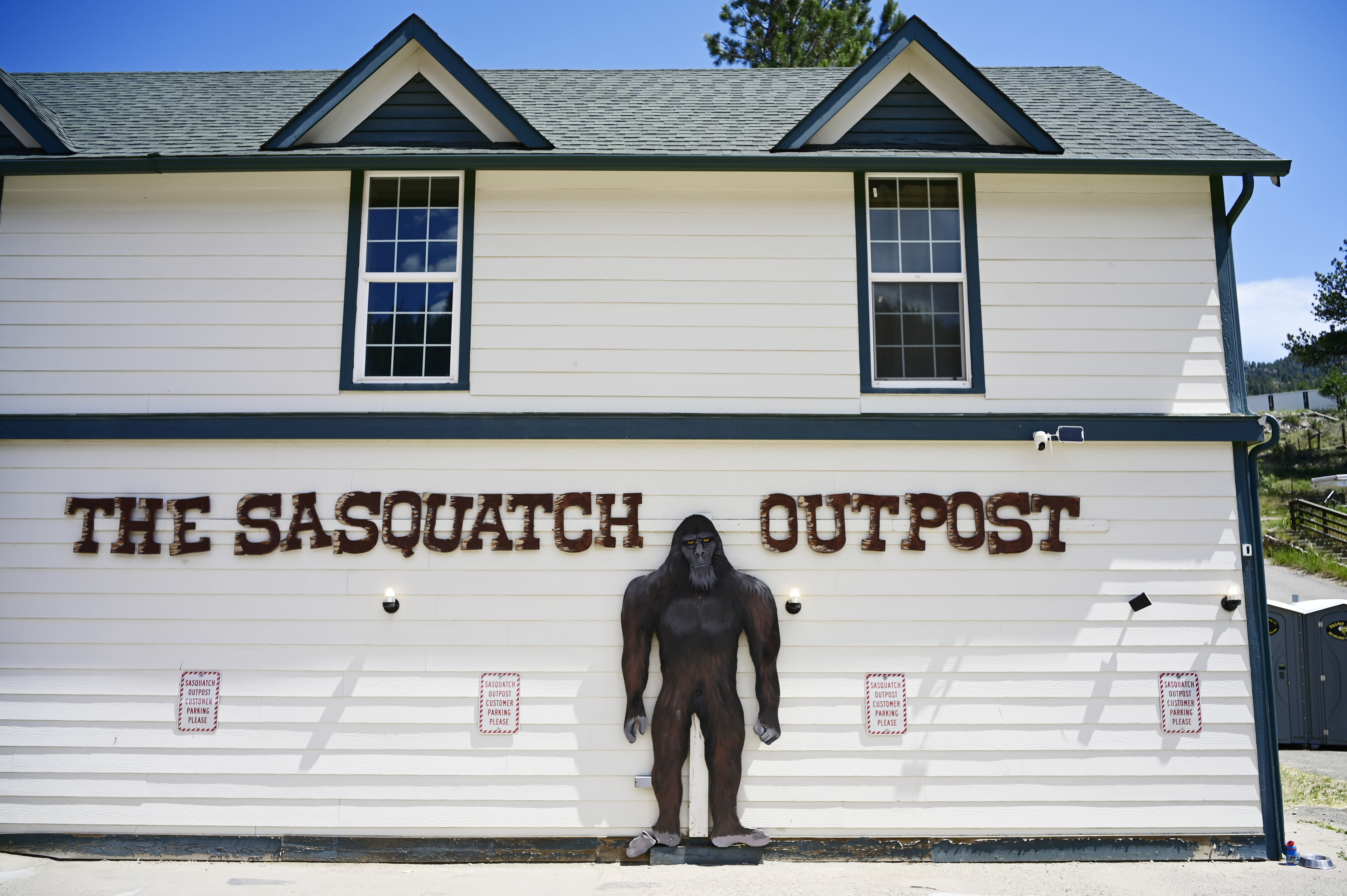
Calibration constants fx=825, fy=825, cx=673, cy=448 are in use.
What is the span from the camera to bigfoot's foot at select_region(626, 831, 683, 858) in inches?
255

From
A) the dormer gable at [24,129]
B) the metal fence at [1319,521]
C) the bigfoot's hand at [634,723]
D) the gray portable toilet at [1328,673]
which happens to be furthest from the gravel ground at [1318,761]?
the metal fence at [1319,521]

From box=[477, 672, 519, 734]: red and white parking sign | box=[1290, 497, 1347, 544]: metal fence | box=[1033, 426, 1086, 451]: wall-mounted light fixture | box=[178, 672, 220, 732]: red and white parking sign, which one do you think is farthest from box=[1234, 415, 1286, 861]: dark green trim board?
box=[1290, 497, 1347, 544]: metal fence

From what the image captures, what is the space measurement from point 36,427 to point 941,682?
7.90m

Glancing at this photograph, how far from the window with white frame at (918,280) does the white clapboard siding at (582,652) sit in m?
0.85

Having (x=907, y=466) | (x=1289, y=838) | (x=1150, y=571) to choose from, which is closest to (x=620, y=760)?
(x=907, y=466)

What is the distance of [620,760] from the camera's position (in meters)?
6.64

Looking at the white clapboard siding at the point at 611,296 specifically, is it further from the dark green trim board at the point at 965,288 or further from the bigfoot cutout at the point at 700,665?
the bigfoot cutout at the point at 700,665

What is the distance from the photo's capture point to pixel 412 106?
7.68 meters

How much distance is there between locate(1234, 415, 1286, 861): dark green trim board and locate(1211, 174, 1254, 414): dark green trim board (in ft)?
1.22

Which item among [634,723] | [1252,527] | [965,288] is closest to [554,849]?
[634,723]

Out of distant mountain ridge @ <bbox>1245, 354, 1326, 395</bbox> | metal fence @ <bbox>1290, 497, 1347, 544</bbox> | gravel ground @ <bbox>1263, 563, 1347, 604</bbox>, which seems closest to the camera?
gravel ground @ <bbox>1263, 563, 1347, 604</bbox>

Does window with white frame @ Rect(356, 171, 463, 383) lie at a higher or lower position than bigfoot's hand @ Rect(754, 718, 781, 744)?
higher

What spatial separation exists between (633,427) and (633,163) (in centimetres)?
227

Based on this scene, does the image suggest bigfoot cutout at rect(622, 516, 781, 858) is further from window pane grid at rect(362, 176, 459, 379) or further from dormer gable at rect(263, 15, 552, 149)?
dormer gable at rect(263, 15, 552, 149)
